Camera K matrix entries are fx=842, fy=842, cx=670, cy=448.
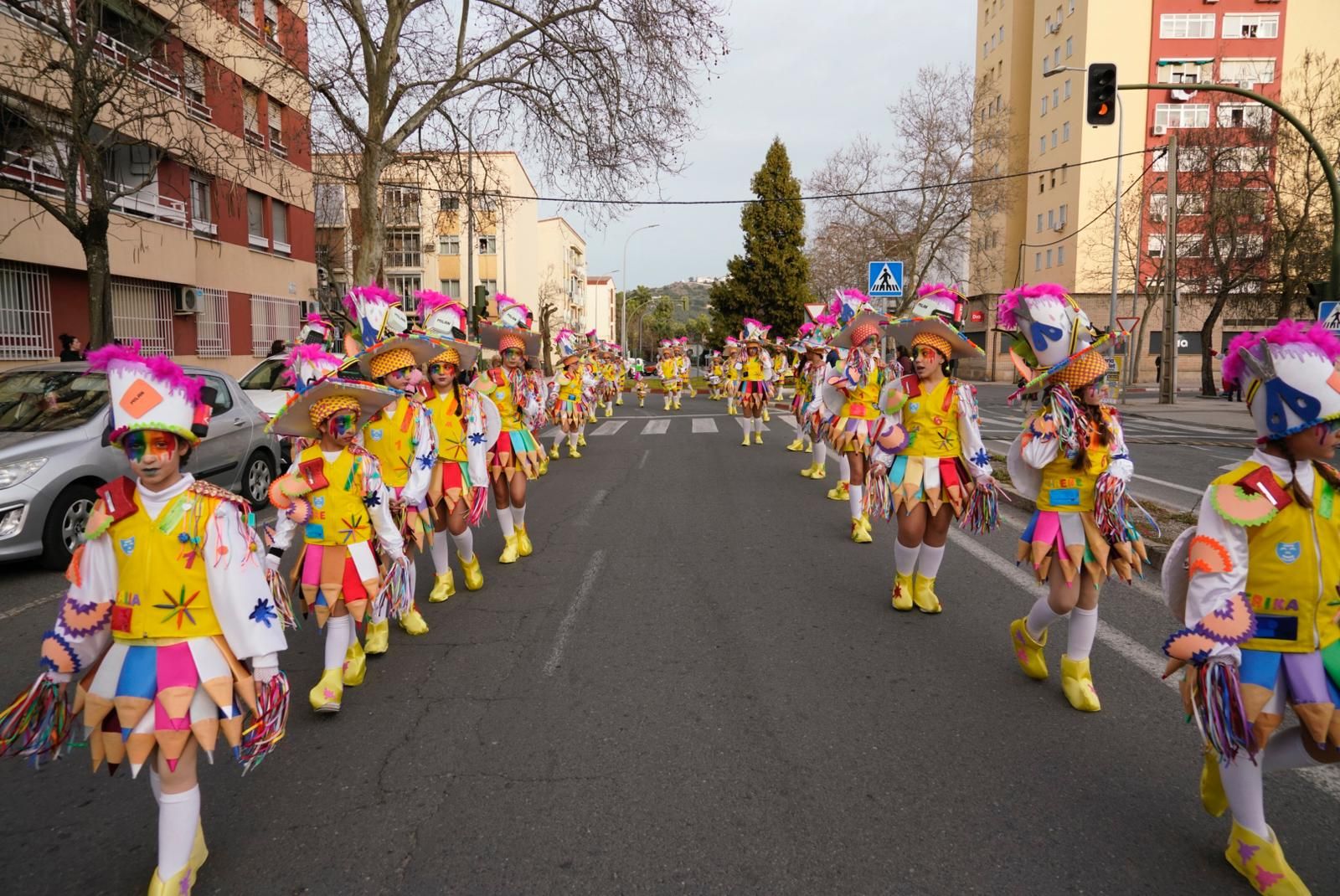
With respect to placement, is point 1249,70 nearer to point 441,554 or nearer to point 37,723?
point 441,554

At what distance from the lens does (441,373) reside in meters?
5.80

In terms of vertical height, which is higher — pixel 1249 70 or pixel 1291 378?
pixel 1249 70

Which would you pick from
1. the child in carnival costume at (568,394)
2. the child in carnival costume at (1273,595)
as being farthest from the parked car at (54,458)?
the child in carnival costume at (568,394)

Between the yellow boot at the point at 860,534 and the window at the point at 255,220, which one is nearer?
the yellow boot at the point at 860,534

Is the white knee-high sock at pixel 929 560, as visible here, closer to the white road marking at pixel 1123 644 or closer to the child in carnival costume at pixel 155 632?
the white road marking at pixel 1123 644

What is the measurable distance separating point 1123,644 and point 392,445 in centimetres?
449

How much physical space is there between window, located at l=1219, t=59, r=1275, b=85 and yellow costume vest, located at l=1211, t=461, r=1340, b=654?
50626 millimetres

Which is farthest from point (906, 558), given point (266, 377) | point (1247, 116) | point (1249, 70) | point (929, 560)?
point (1249, 70)

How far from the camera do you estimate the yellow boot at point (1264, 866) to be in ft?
8.52

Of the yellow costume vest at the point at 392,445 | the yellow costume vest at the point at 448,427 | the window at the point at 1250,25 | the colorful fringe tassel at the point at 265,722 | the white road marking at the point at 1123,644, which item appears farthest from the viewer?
the window at the point at 1250,25

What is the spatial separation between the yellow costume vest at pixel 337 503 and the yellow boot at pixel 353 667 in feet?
1.99

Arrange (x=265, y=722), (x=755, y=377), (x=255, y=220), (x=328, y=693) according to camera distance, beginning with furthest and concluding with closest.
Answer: (x=255, y=220)
(x=755, y=377)
(x=328, y=693)
(x=265, y=722)

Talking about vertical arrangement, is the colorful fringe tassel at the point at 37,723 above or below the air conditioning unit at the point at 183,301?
below

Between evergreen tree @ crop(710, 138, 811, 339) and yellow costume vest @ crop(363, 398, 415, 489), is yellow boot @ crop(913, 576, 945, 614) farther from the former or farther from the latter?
evergreen tree @ crop(710, 138, 811, 339)
